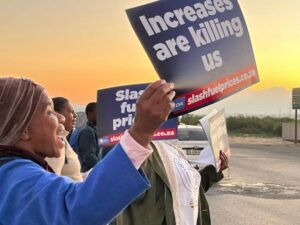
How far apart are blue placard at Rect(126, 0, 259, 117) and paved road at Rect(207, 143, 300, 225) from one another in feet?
24.1

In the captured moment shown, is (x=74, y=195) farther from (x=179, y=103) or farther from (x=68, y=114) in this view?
(x=68, y=114)

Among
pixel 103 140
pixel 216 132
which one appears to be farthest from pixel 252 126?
pixel 103 140

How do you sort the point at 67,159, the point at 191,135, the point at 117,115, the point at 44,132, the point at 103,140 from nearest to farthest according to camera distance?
the point at 44,132 < the point at 117,115 < the point at 103,140 < the point at 67,159 < the point at 191,135

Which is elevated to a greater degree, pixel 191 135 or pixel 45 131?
pixel 45 131

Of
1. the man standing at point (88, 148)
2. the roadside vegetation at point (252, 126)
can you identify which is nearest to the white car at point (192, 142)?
the man standing at point (88, 148)

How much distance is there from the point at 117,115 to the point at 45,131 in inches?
65.1

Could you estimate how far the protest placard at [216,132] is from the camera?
147 inches

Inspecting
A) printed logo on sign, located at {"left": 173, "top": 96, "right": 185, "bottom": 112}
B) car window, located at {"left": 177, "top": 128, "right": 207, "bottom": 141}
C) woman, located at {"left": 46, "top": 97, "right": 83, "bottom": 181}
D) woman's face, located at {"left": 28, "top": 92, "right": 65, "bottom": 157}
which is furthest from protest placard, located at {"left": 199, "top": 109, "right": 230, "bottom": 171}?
car window, located at {"left": 177, "top": 128, "right": 207, "bottom": 141}

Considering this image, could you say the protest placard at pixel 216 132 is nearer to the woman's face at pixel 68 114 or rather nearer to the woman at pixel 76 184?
the woman's face at pixel 68 114

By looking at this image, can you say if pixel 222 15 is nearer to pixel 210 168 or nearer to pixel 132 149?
pixel 132 149

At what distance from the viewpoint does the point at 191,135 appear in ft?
56.4

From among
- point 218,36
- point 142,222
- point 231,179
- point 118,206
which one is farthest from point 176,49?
point 231,179

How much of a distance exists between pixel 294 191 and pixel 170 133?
33.4ft

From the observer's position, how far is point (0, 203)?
1757 mm
